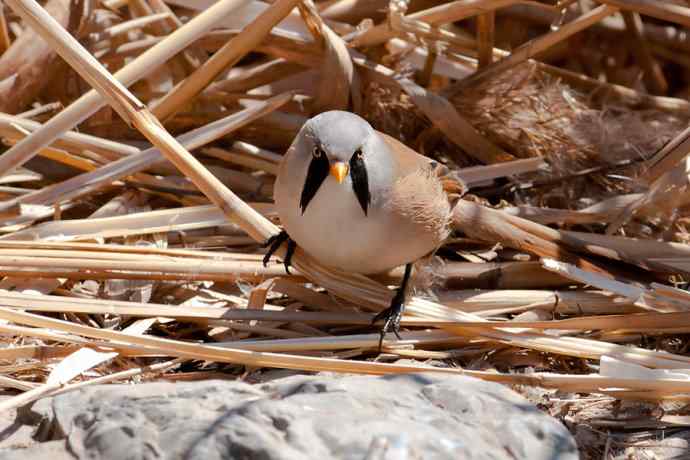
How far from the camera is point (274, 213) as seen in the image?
3.55m

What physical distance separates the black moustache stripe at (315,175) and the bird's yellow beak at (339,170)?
0.23 feet

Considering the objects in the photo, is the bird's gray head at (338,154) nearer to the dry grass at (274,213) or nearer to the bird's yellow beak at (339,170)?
the bird's yellow beak at (339,170)

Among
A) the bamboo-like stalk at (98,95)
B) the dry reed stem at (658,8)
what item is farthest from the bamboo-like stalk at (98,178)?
the dry reed stem at (658,8)

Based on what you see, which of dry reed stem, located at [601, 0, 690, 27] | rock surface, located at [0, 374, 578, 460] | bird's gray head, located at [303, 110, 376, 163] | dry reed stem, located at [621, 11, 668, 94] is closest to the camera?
rock surface, located at [0, 374, 578, 460]

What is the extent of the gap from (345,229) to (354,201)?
8 cm

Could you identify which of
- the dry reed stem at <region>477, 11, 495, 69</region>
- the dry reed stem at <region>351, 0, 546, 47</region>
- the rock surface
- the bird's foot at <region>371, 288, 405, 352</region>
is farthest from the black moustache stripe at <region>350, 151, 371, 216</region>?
the dry reed stem at <region>477, 11, 495, 69</region>

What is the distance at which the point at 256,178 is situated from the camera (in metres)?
3.92

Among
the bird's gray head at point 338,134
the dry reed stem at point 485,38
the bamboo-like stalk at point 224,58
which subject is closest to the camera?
the bird's gray head at point 338,134

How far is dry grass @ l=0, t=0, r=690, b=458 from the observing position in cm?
278

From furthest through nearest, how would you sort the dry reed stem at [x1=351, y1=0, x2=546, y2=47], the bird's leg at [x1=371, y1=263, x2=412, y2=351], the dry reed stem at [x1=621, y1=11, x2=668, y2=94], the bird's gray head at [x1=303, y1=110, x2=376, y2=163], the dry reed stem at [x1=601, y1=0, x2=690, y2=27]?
the dry reed stem at [x1=621, y1=11, x2=668, y2=94], the dry reed stem at [x1=351, y1=0, x2=546, y2=47], the dry reed stem at [x1=601, y1=0, x2=690, y2=27], the bird's leg at [x1=371, y1=263, x2=412, y2=351], the bird's gray head at [x1=303, y1=110, x2=376, y2=163]

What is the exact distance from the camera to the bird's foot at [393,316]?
9.69 feet

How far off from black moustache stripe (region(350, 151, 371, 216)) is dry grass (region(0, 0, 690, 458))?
0.35 metres

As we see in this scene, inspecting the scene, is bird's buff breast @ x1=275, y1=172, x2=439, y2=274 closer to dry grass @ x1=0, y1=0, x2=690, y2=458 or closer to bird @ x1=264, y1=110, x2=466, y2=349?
bird @ x1=264, y1=110, x2=466, y2=349

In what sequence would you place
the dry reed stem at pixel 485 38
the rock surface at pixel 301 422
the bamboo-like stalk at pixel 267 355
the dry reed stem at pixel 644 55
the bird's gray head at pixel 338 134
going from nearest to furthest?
the rock surface at pixel 301 422 < the bamboo-like stalk at pixel 267 355 < the bird's gray head at pixel 338 134 < the dry reed stem at pixel 485 38 < the dry reed stem at pixel 644 55
